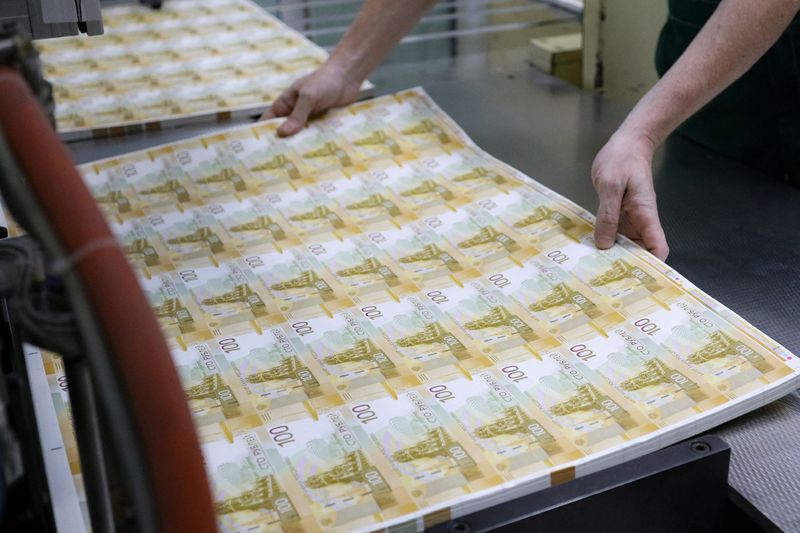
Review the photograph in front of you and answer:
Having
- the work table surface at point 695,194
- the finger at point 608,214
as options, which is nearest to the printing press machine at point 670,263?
the work table surface at point 695,194

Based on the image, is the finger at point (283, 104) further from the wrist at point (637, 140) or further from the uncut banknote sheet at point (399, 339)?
the wrist at point (637, 140)

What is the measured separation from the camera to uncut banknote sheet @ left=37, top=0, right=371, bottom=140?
1.72 metres

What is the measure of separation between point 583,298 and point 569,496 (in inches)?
14.0

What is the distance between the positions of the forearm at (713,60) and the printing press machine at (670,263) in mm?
194

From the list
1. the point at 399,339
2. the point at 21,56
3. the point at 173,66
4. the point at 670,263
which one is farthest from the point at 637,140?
the point at 173,66

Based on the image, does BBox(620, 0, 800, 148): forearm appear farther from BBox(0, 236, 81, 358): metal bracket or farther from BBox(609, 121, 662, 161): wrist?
BBox(0, 236, 81, 358): metal bracket

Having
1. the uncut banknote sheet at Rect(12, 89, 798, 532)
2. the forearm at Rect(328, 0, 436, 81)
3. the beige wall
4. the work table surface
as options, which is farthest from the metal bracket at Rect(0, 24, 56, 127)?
the beige wall

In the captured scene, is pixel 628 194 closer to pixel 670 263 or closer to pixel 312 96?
pixel 670 263

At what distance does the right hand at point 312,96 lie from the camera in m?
1.59

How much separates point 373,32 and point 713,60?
0.70m

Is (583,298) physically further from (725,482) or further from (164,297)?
(164,297)

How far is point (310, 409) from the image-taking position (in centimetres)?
95

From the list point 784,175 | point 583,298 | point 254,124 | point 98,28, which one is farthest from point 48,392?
point 784,175

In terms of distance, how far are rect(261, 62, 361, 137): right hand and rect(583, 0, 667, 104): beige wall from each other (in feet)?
1.73
